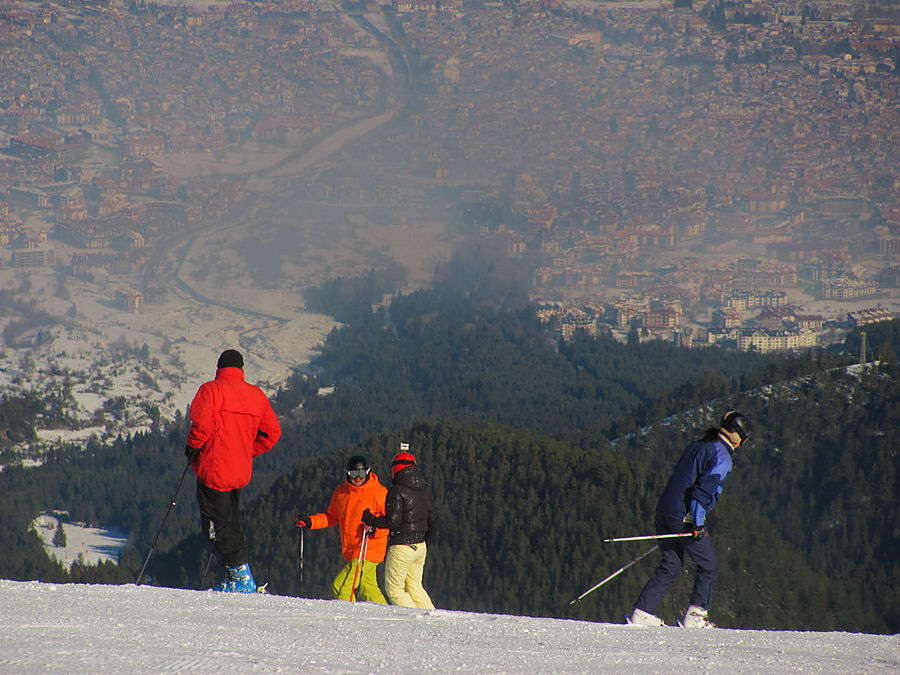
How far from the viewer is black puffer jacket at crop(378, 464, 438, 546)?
1337 centimetres

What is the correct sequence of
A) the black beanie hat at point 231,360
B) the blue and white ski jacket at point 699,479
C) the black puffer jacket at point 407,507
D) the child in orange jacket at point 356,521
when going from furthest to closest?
the child in orange jacket at point 356,521 → the black puffer jacket at point 407,507 → the black beanie hat at point 231,360 → the blue and white ski jacket at point 699,479

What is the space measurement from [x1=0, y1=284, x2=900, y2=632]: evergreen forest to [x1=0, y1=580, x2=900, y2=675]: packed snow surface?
5301 cm

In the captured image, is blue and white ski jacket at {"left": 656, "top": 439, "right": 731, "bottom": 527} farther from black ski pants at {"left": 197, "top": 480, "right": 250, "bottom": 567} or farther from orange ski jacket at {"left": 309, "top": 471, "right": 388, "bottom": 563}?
black ski pants at {"left": 197, "top": 480, "right": 250, "bottom": 567}

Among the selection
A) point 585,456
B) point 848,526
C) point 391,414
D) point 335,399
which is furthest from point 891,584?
point 335,399

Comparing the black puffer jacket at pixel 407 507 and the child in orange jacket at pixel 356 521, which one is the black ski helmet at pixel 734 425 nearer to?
the black puffer jacket at pixel 407 507

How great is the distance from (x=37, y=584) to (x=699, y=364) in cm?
18476

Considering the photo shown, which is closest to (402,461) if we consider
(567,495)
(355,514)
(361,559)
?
(355,514)

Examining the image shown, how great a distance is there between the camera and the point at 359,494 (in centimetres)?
1381

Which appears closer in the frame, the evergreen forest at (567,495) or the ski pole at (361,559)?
the ski pole at (361,559)

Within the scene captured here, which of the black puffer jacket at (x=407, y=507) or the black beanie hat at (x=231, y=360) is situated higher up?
the black beanie hat at (x=231, y=360)

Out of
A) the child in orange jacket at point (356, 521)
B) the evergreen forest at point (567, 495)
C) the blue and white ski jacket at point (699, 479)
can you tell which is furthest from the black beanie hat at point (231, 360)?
the evergreen forest at point (567, 495)

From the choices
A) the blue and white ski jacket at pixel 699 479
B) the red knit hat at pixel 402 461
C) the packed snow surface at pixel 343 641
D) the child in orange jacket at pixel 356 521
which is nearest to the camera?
the packed snow surface at pixel 343 641

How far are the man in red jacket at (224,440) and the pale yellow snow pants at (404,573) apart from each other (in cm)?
188

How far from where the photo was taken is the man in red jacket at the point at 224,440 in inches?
492
